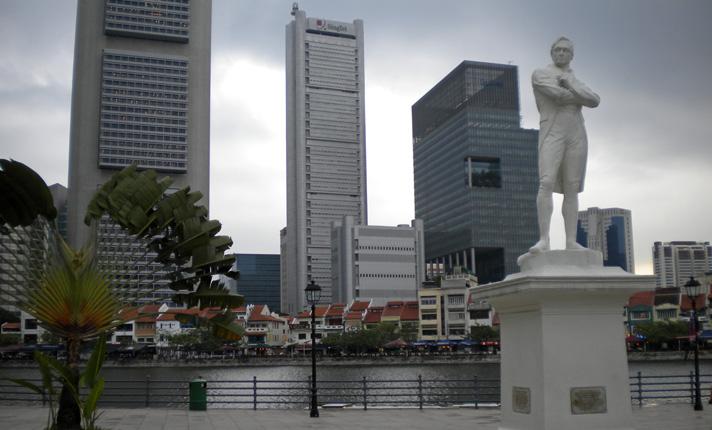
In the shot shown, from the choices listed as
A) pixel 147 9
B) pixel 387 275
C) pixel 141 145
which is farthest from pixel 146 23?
pixel 387 275

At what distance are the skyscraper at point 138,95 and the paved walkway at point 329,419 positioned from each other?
12330 cm

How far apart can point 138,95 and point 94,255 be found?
136m

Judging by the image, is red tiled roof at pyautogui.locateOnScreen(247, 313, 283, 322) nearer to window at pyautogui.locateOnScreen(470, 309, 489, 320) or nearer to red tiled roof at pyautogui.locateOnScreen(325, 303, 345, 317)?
red tiled roof at pyautogui.locateOnScreen(325, 303, 345, 317)

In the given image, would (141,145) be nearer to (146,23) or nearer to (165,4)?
(146,23)

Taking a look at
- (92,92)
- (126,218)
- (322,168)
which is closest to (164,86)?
(92,92)

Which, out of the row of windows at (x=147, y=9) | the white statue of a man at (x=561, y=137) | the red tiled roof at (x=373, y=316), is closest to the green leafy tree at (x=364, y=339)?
the red tiled roof at (x=373, y=316)

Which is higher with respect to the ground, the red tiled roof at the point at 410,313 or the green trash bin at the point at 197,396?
the red tiled roof at the point at 410,313

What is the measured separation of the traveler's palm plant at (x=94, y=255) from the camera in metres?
13.4

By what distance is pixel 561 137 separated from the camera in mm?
8992

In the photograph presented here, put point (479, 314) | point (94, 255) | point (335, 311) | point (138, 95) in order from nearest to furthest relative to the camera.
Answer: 1. point (94, 255)
2. point (479, 314)
3. point (335, 311)
4. point (138, 95)

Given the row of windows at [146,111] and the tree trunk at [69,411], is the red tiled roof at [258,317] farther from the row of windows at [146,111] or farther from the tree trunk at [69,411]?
the tree trunk at [69,411]

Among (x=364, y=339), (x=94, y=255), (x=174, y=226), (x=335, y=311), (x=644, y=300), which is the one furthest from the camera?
(x=335, y=311)

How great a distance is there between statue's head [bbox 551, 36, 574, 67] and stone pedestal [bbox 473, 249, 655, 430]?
7.88 ft

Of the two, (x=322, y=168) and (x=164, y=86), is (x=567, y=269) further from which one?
(x=322, y=168)
